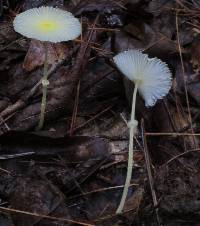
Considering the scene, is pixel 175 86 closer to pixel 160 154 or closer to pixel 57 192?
pixel 160 154

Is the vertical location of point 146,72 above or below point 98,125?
above

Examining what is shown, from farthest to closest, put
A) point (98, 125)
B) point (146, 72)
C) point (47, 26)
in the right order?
1. point (98, 125)
2. point (146, 72)
3. point (47, 26)

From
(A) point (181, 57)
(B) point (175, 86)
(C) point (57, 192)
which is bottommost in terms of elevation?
(C) point (57, 192)

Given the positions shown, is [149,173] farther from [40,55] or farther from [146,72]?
[40,55]

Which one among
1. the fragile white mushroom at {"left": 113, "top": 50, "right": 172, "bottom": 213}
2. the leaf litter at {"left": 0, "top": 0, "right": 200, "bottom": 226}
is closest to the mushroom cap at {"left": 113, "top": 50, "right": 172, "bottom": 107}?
the fragile white mushroom at {"left": 113, "top": 50, "right": 172, "bottom": 213}

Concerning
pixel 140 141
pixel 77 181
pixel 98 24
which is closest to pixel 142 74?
pixel 140 141

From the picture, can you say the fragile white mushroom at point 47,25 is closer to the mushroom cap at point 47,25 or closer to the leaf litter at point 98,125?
the mushroom cap at point 47,25

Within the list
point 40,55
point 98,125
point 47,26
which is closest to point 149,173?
point 98,125
